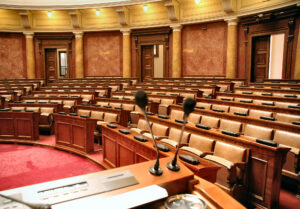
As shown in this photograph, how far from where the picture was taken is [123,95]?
3.82 meters

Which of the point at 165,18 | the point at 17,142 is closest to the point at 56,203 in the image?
the point at 17,142

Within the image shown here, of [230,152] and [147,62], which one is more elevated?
[147,62]

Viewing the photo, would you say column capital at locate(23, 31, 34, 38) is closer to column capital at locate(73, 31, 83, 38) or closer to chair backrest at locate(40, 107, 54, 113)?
column capital at locate(73, 31, 83, 38)

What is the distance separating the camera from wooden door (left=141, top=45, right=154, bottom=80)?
6234 millimetres

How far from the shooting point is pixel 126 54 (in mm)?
6117

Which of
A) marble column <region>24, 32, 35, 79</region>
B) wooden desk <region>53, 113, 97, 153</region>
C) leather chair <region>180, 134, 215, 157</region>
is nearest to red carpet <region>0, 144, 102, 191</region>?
wooden desk <region>53, 113, 97, 153</region>

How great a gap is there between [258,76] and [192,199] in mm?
4647

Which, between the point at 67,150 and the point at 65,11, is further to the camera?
the point at 65,11

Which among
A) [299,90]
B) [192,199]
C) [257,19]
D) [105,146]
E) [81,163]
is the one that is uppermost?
[257,19]

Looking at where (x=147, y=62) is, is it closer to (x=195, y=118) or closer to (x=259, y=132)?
(x=195, y=118)

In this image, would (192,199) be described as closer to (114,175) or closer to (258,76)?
(114,175)

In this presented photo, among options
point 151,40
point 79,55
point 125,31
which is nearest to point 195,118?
point 151,40

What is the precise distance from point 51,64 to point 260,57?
17.8ft

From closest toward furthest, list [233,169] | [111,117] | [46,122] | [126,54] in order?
[233,169] → [111,117] → [46,122] → [126,54]
